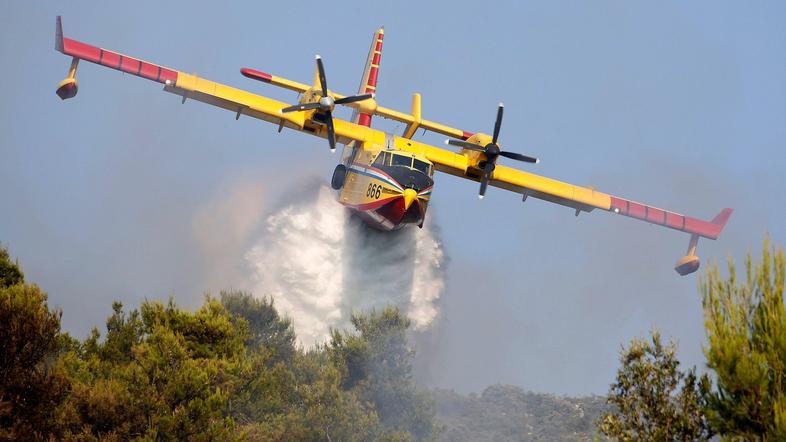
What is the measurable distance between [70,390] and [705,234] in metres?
26.2

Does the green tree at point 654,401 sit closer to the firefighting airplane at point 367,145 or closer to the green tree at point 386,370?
the firefighting airplane at point 367,145

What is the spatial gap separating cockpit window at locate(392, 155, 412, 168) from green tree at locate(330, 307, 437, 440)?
10.4 m

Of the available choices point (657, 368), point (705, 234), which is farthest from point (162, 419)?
point (705, 234)

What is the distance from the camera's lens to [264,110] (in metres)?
33.1

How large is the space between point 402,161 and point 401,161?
0.03 m

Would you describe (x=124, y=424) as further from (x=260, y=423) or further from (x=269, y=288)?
(x=269, y=288)

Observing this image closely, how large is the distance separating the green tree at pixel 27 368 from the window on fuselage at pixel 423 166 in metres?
14.2

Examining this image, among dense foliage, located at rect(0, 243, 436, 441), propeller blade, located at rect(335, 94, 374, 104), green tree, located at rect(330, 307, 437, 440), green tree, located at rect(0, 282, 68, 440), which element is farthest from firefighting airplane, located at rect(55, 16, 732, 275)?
green tree, located at rect(0, 282, 68, 440)

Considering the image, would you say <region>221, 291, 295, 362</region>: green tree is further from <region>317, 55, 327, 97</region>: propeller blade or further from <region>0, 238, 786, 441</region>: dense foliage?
<region>317, 55, 327, 97</region>: propeller blade

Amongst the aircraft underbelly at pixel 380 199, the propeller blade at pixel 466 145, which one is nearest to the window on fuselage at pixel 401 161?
the aircraft underbelly at pixel 380 199

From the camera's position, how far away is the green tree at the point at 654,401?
48.8 ft

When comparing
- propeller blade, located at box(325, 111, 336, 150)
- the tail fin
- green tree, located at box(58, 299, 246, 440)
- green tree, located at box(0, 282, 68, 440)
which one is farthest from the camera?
the tail fin

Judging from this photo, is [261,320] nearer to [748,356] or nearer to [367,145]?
[367,145]

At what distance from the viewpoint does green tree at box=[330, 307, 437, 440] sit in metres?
40.3
